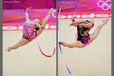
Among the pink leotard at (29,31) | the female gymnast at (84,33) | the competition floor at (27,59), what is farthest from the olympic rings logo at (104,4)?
the pink leotard at (29,31)

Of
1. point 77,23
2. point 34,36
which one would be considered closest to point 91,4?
point 77,23

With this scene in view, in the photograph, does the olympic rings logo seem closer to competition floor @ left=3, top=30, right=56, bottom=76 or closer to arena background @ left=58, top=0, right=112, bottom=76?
arena background @ left=58, top=0, right=112, bottom=76

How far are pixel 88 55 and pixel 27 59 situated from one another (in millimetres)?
930

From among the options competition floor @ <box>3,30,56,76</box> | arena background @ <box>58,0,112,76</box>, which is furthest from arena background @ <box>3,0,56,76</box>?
arena background @ <box>58,0,112,76</box>

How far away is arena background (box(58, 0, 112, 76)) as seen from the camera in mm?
2836

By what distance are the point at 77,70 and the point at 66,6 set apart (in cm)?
99

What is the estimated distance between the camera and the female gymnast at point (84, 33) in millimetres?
2836

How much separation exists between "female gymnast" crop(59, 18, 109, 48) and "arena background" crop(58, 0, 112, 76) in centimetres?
5

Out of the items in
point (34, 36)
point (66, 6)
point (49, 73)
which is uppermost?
point (66, 6)

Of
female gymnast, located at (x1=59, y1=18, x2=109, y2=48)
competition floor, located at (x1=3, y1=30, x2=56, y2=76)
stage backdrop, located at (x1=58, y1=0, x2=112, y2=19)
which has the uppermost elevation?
stage backdrop, located at (x1=58, y1=0, x2=112, y2=19)

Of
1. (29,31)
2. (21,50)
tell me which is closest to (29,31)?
(29,31)

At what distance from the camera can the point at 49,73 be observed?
2.84 meters

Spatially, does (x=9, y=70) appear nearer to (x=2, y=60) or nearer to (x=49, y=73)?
(x=2, y=60)

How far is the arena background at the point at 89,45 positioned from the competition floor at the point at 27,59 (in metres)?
0.18
